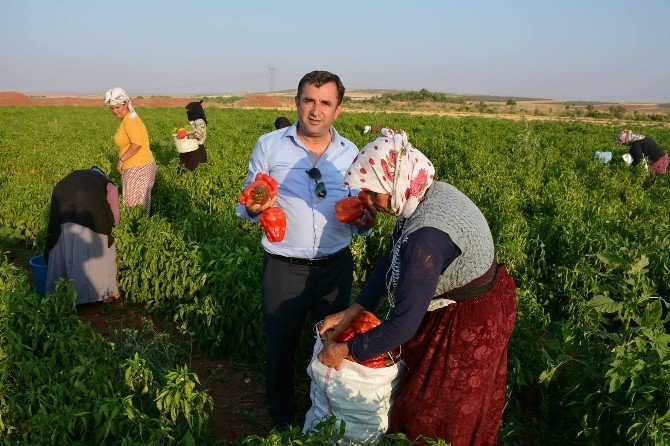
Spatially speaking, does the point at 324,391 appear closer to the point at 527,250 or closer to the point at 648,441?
the point at 648,441

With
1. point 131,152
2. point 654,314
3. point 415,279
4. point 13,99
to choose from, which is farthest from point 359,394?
point 13,99

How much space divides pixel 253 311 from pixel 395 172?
2433mm

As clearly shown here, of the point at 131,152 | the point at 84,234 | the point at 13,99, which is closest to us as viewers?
the point at 84,234

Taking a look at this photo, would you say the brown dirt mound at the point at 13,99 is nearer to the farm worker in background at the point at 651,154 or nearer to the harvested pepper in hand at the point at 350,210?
the farm worker in background at the point at 651,154

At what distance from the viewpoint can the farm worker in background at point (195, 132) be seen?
8641mm

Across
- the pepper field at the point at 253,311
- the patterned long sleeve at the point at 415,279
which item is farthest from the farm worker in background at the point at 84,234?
the patterned long sleeve at the point at 415,279

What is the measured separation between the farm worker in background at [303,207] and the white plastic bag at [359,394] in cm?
61

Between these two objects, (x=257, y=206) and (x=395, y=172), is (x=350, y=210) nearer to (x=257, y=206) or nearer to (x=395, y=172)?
(x=257, y=206)

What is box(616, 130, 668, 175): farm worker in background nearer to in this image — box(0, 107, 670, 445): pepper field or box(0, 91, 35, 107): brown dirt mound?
box(0, 107, 670, 445): pepper field

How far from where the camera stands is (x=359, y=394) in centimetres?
214

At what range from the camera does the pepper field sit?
7.24 ft

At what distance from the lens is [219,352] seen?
4070 millimetres

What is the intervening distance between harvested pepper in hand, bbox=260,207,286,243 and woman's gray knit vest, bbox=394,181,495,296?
2.93ft

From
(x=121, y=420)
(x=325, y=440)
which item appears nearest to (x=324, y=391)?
(x=325, y=440)
